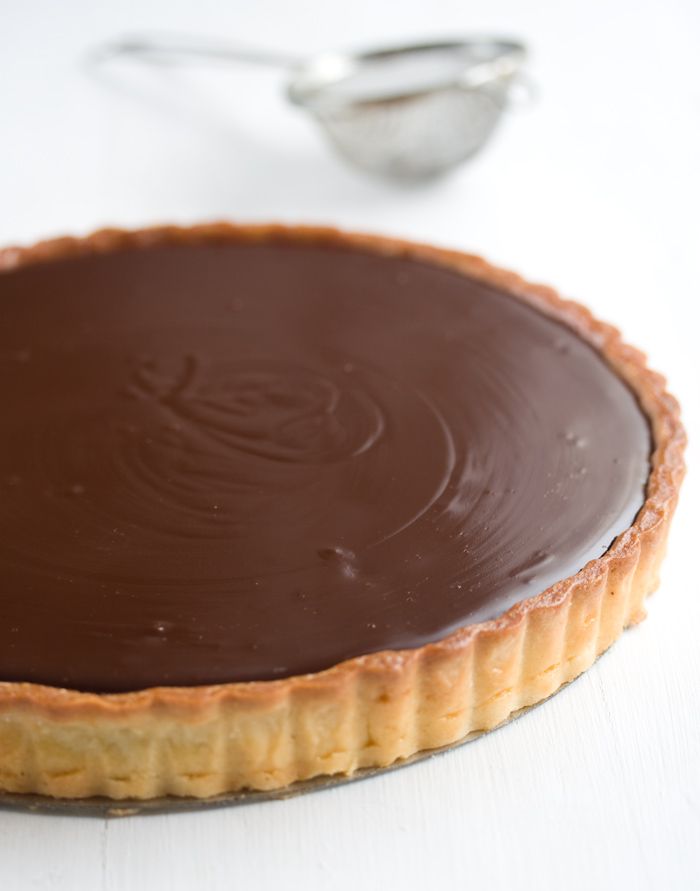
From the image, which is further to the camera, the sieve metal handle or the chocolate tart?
the sieve metal handle

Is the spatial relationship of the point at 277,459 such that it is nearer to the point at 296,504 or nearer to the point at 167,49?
the point at 296,504

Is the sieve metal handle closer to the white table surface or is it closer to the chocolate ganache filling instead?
the white table surface

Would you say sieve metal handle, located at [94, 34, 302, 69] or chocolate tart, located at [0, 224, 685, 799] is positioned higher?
sieve metal handle, located at [94, 34, 302, 69]

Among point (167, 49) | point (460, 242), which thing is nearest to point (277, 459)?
point (460, 242)

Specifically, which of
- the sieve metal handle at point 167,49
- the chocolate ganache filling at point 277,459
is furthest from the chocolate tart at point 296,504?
the sieve metal handle at point 167,49

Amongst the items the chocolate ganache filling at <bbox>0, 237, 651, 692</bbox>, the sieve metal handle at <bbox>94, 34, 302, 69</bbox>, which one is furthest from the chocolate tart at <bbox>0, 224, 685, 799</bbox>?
the sieve metal handle at <bbox>94, 34, 302, 69</bbox>

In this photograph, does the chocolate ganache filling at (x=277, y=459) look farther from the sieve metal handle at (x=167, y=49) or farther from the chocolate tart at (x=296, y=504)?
the sieve metal handle at (x=167, y=49)

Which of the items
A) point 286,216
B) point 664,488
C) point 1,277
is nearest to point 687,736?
point 664,488
